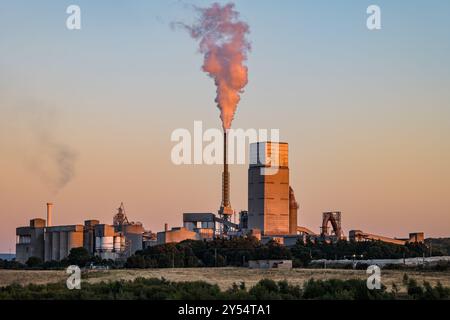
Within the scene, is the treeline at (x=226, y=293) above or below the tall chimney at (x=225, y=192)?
below

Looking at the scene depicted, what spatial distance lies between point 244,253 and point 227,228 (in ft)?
123

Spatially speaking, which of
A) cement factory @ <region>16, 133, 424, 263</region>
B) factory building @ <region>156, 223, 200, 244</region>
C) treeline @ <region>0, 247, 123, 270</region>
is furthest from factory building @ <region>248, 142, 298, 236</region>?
treeline @ <region>0, 247, 123, 270</region>

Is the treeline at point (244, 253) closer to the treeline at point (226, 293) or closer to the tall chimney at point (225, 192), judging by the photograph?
the tall chimney at point (225, 192)

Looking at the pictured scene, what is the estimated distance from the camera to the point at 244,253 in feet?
405

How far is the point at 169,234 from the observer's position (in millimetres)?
150000

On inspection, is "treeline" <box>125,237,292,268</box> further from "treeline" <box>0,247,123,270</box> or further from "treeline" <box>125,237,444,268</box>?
"treeline" <box>0,247,123,270</box>

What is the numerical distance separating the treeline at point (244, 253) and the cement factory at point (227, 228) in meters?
13.6

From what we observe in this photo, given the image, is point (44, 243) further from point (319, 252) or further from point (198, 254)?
point (319, 252)

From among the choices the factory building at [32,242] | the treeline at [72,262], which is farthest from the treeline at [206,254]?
the factory building at [32,242]

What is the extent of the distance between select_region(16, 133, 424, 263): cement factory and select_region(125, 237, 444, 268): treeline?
44.5 feet

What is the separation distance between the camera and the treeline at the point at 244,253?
116 metres

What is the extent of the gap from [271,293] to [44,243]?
10554cm

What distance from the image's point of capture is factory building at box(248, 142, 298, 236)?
6289 inches
